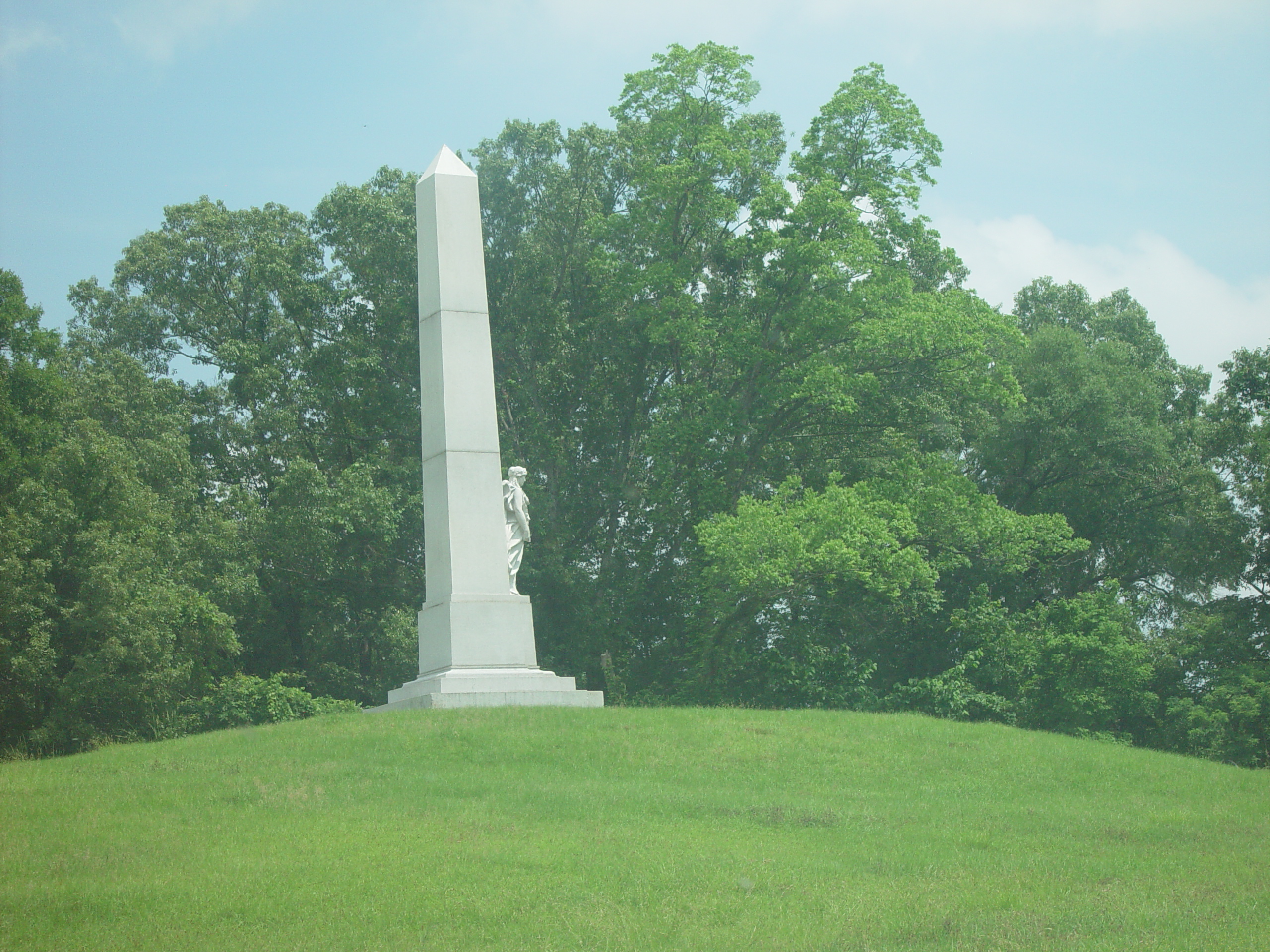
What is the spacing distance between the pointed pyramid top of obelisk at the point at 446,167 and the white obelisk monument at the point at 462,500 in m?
0.03

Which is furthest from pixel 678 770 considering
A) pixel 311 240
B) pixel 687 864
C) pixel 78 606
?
pixel 311 240

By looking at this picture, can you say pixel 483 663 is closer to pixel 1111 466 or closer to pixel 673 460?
pixel 673 460

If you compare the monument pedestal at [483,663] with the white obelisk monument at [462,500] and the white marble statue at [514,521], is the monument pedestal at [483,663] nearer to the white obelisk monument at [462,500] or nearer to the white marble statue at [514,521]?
the white obelisk monument at [462,500]

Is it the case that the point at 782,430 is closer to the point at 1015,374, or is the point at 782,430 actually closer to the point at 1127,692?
the point at 1015,374

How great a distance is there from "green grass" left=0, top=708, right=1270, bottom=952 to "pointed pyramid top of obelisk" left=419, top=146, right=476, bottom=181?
8.37m

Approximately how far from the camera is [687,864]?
9859 mm

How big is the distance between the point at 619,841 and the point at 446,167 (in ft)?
40.2

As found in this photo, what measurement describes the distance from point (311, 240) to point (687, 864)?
2647 cm

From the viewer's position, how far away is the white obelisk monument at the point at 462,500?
1733 cm

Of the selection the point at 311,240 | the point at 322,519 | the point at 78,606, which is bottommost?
the point at 78,606

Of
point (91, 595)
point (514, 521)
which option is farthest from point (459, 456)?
point (91, 595)

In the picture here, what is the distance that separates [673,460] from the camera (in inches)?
1193

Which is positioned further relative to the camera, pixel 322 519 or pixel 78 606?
pixel 322 519

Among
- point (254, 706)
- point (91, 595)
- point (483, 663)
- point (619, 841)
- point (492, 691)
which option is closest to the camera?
point (619, 841)
